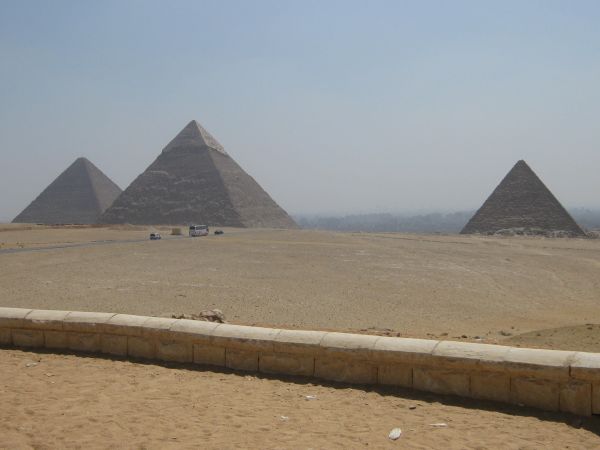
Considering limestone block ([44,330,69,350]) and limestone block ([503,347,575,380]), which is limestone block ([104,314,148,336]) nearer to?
limestone block ([44,330,69,350])

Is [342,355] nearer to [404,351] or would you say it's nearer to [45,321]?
[404,351]

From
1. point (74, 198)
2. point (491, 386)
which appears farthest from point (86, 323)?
point (74, 198)

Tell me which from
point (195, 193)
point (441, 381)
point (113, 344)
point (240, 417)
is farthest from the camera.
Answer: point (195, 193)

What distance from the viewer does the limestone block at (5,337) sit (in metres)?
6.06

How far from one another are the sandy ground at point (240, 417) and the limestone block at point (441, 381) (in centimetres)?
9

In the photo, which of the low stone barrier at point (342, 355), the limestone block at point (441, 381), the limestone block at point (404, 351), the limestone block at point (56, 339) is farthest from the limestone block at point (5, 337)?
the limestone block at point (441, 381)

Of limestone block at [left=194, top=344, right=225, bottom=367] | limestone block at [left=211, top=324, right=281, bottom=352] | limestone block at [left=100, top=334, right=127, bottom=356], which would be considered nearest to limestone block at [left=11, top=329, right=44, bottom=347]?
limestone block at [left=100, top=334, right=127, bottom=356]

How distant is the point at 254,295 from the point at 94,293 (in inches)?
158

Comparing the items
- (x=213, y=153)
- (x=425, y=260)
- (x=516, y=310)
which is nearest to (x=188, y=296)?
(x=516, y=310)

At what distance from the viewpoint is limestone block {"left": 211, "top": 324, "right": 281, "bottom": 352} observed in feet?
16.6

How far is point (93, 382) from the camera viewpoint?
487 centimetres

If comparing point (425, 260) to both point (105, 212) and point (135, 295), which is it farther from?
point (105, 212)

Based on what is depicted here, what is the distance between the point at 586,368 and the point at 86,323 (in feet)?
14.6

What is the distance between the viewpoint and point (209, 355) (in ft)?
17.4
